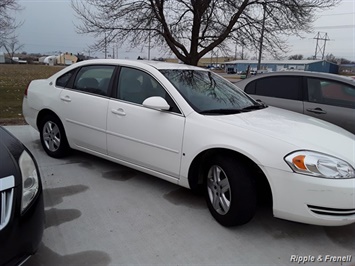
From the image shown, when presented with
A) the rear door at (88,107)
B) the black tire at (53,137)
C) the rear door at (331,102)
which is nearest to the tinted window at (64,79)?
the rear door at (88,107)

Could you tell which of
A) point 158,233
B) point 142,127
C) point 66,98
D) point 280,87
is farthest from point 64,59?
point 158,233

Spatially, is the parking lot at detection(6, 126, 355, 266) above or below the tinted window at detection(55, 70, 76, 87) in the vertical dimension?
below

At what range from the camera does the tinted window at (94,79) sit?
3861 mm

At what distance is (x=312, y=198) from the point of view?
239cm

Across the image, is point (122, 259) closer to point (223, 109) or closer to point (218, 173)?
point (218, 173)

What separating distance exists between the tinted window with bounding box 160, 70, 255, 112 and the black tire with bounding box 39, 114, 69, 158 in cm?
184

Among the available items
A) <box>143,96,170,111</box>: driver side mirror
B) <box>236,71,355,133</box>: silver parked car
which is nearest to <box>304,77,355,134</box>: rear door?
<box>236,71,355,133</box>: silver parked car

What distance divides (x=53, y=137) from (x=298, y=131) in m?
3.37

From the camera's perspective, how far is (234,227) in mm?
2855

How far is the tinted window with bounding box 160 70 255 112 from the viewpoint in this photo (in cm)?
326

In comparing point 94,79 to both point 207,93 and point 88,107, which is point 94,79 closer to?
point 88,107

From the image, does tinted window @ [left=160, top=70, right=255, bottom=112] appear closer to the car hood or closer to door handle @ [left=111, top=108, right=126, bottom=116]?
the car hood

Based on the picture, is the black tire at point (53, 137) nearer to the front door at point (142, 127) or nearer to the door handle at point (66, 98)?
the door handle at point (66, 98)

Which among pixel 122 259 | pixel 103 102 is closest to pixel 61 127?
pixel 103 102
